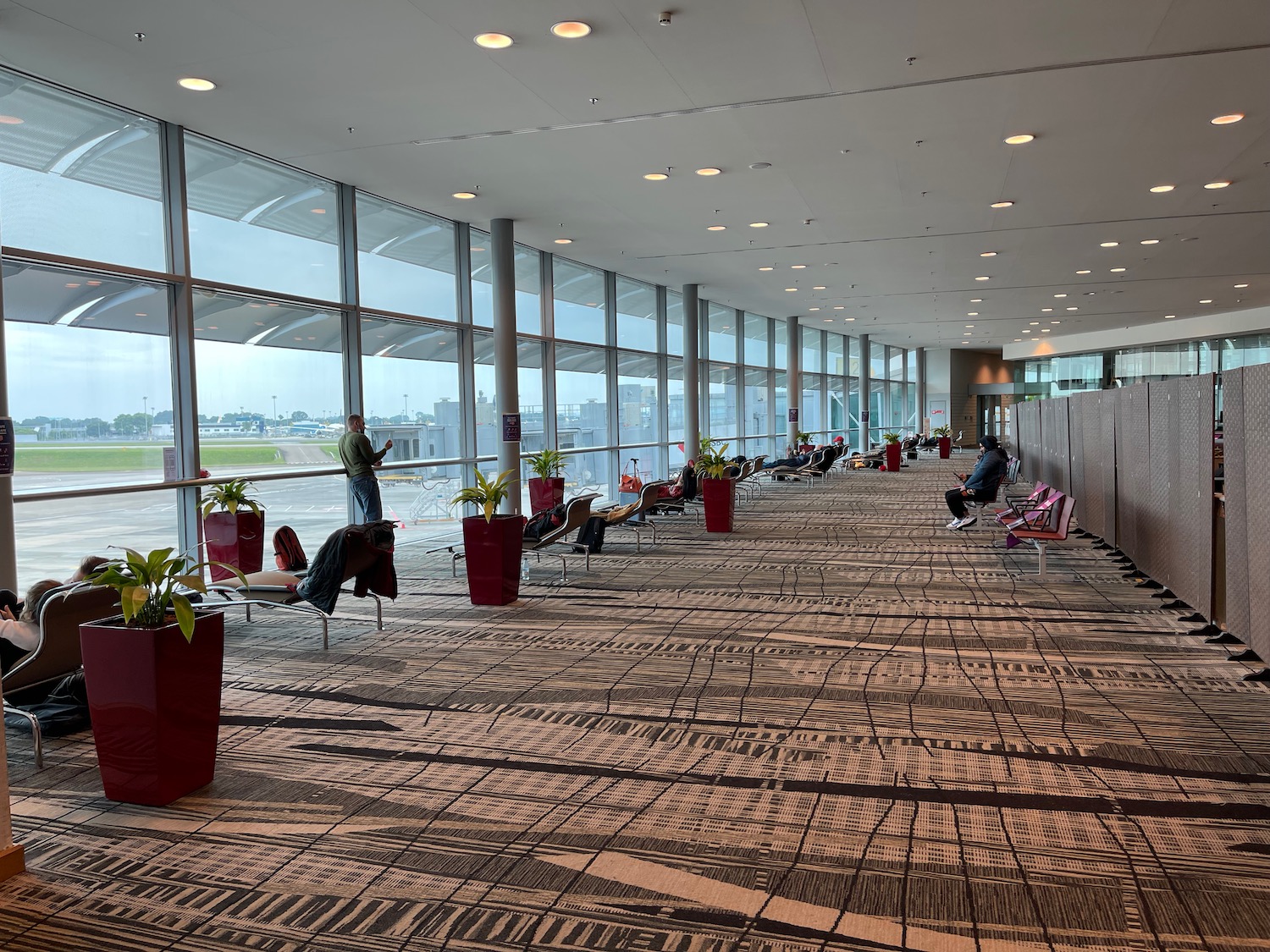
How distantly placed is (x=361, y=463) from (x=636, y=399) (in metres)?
8.92

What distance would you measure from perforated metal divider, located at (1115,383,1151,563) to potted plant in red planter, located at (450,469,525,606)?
229 inches

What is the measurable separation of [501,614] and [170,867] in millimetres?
4264

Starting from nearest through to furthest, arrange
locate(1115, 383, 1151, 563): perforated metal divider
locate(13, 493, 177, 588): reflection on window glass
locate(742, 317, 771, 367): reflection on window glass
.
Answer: locate(13, 493, 177, 588): reflection on window glass → locate(1115, 383, 1151, 563): perforated metal divider → locate(742, 317, 771, 367): reflection on window glass

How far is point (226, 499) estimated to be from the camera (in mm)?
8469

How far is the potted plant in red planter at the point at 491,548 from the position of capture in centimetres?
764

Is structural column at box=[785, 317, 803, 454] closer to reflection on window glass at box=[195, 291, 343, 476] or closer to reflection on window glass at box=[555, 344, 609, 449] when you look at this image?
reflection on window glass at box=[555, 344, 609, 449]

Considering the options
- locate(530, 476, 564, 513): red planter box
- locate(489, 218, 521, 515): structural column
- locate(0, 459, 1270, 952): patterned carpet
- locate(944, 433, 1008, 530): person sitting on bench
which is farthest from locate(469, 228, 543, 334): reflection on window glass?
locate(0, 459, 1270, 952): patterned carpet

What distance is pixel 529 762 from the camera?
4.15 meters

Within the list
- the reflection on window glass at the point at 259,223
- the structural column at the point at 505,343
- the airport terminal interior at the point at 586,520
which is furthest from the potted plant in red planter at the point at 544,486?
the reflection on window glass at the point at 259,223

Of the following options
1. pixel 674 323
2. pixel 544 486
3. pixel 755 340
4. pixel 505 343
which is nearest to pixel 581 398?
pixel 544 486

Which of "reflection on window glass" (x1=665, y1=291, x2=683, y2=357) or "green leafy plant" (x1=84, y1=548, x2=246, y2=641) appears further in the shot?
"reflection on window glass" (x1=665, y1=291, x2=683, y2=357)

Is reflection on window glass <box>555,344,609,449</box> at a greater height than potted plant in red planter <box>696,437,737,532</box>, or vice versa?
reflection on window glass <box>555,344,609,449</box>

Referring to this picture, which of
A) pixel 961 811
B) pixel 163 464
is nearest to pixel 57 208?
pixel 163 464

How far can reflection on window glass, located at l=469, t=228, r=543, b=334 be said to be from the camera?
13.2 metres
